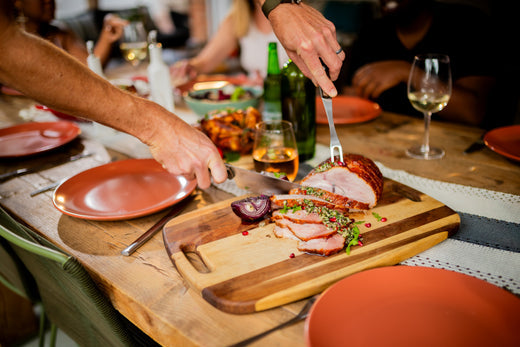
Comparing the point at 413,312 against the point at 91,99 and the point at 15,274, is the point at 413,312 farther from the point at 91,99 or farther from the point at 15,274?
the point at 15,274

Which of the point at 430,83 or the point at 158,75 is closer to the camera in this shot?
the point at 430,83

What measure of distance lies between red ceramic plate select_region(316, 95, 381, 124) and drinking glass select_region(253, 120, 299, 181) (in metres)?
0.64

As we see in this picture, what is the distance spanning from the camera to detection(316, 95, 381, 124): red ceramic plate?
1.97 m

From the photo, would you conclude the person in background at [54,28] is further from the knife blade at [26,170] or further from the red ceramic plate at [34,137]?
the knife blade at [26,170]

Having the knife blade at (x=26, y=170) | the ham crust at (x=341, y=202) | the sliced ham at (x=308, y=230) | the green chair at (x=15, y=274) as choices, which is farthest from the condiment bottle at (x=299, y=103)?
the green chair at (x=15, y=274)

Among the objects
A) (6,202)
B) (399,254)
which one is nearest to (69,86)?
(6,202)

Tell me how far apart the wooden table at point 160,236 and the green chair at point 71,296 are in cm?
5

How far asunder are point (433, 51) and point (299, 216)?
2.30 meters

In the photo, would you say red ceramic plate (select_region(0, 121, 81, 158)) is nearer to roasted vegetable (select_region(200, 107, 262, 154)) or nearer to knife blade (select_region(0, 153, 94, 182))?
knife blade (select_region(0, 153, 94, 182))

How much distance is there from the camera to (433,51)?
110 inches

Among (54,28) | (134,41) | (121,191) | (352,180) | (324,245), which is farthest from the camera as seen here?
(54,28)

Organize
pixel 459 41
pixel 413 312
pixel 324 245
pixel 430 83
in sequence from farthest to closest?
pixel 459 41 < pixel 430 83 < pixel 324 245 < pixel 413 312

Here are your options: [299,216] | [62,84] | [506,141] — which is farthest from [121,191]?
[506,141]

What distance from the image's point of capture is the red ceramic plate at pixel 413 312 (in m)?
0.74
